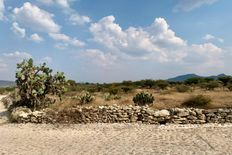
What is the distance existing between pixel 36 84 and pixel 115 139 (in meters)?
8.63

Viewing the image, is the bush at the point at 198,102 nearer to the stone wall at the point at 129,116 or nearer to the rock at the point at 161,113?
the stone wall at the point at 129,116

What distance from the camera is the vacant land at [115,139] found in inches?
391

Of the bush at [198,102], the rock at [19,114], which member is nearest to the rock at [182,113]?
the bush at [198,102]

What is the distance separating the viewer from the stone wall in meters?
14.7

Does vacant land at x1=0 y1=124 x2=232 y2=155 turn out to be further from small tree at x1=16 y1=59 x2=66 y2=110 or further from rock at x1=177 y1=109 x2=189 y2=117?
small tree at x1=16 y1=59 x2=66 y2=110

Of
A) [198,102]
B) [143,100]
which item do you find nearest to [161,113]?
[143,100]

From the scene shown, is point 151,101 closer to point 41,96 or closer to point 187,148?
point 41,96

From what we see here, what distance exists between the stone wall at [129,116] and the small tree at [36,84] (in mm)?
2948

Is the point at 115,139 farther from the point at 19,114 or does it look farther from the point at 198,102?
the point at 198,102

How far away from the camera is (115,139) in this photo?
1166cm

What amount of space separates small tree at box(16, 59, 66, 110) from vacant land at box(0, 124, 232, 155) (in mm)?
3626

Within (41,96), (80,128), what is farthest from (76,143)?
(41,96)

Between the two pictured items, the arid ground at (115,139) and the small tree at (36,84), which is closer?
the arid ground at (115,139)

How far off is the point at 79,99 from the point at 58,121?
7063 mm
